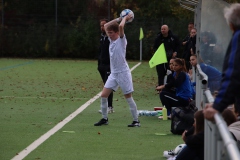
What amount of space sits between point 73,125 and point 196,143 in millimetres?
5482

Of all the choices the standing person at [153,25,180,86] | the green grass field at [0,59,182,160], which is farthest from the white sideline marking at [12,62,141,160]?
the standing person at [153,25,180,86]

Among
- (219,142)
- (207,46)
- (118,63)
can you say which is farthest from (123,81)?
(219,142)

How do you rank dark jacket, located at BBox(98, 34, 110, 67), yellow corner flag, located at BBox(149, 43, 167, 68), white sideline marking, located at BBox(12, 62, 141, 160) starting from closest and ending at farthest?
white sideline marking, located at BBox(12, 62, 141, 160) < dark jacket, located at BBox(98, 34, 110, 67) < yellow corner flag, located at BBox(149, 43, 167, 68)

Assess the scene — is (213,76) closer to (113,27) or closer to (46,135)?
(113,27)

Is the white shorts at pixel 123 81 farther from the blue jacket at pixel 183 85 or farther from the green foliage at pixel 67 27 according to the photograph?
the green foliage at pixel 67 27

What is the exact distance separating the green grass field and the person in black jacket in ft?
6.30

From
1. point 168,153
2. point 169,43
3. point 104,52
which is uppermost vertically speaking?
point 104,52

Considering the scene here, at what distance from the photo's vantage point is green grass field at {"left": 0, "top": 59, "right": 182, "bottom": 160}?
9453 mm

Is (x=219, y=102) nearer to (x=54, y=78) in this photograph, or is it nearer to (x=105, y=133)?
(x=105, y=133)

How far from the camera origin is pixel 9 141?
10227mm

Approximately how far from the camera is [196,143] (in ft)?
22.7

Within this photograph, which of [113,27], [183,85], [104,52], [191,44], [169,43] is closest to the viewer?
[113,27]

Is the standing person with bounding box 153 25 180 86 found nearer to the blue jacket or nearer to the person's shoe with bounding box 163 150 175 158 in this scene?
the blue jacket

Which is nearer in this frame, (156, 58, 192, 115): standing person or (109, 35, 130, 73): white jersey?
(109, 35, 130, 73): white jersey
